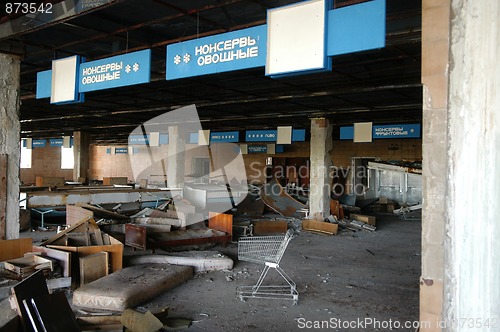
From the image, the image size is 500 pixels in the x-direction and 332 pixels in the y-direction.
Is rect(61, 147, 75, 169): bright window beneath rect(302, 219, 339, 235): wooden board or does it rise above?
above

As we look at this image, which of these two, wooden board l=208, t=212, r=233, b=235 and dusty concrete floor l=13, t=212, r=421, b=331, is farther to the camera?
wooden board l=208, t=212, r=233, b=235

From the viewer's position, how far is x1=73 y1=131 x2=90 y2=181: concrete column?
21922 millimetres

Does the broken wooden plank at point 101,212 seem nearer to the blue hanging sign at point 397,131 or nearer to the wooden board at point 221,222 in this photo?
the wooden board at point 221,222

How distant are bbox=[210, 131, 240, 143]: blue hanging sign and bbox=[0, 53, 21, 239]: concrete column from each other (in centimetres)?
1144

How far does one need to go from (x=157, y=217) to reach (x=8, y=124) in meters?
4.58

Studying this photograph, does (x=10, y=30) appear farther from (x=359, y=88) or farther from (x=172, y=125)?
(x=172, y=125)

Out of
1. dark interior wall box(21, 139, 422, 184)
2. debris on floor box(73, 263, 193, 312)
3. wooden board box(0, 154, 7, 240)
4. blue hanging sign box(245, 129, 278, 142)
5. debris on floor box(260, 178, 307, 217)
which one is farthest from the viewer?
dark interior wall box(21, 139, 422, 184)

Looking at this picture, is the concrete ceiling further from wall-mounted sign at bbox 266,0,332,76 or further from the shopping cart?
the shopping cart

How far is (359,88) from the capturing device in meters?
9.57

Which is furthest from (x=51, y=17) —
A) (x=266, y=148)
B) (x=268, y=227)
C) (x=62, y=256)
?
(x=266, y=148)

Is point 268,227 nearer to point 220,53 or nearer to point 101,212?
point 101,212

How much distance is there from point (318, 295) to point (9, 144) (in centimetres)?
594

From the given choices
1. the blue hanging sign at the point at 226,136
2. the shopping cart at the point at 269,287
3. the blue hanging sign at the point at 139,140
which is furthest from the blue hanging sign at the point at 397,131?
the blue hanging sign at the point at 139,140

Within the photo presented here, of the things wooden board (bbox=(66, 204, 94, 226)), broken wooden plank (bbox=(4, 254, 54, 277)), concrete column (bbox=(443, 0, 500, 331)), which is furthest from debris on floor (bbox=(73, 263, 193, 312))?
concrete column (bbox=(443, 0, 500, 331))
